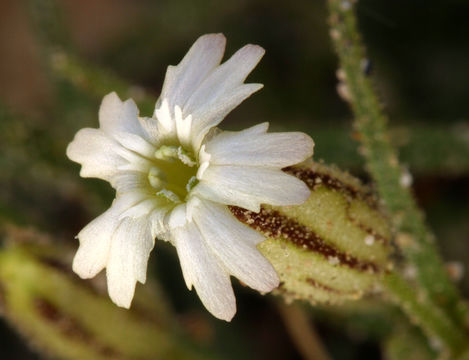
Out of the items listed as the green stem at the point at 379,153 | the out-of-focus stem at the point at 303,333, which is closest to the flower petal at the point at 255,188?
the green stem at the point at 379,153

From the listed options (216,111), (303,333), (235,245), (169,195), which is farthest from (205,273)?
(303,333)

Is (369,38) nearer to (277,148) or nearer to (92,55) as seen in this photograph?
(92,55)

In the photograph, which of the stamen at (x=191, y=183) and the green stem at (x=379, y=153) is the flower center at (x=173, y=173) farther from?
the green stem at (x=379, y=153)

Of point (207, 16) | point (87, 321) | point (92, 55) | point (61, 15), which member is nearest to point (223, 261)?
point (87, 321)

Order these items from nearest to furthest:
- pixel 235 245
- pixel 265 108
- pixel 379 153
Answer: pixel 235 245 → pixel 379 153 → pixel 265 108

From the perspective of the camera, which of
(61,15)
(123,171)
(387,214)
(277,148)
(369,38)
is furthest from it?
(369,38)

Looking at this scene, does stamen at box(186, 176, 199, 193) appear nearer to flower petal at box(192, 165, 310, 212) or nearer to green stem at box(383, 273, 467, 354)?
flower petal at box(192, 165, 310, 212)

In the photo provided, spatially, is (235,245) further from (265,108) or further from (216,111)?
(265,108)
